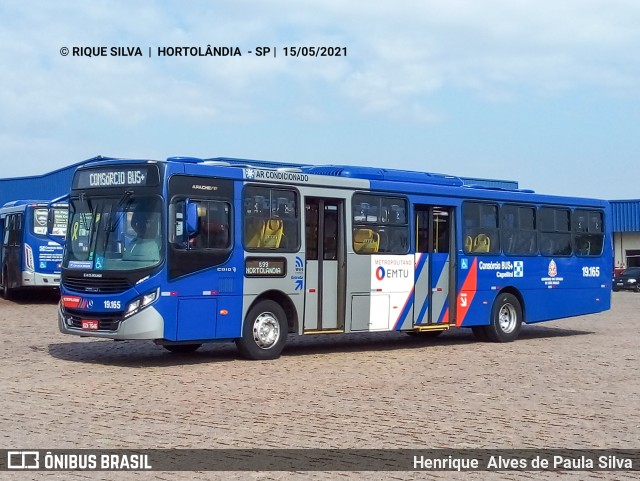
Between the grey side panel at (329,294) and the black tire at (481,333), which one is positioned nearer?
the grey side panel at (329,294)

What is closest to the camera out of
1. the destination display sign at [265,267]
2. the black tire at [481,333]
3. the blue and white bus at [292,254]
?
the blue and white bus at [292,254]

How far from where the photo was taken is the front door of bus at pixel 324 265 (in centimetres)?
1672

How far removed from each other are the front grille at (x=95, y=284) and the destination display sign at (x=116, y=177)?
1.42m

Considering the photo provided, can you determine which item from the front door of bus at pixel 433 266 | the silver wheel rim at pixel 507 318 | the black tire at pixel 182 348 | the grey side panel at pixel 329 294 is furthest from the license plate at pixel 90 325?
the silver wheel rim at pixel 507 318

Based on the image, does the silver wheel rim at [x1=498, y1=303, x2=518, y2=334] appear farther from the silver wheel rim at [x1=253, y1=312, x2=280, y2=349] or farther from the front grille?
the front grille

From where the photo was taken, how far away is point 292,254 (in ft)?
53.8

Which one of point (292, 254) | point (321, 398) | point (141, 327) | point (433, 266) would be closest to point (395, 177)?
point (433, 266)

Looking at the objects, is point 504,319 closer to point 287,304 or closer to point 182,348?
point 287,304

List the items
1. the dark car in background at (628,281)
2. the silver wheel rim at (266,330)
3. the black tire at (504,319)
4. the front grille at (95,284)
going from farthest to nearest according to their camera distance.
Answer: the dark car in background at (628,281) < the black tire at (504,319) < the silver wheel rim at (266,330) < the front grille at (95,284)

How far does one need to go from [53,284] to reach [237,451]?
76.8ft

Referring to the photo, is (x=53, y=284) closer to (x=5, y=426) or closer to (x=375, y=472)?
(x=5, y=426)

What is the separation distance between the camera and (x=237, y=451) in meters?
8.81

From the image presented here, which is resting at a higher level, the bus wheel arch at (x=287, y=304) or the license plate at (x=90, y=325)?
the bus wheel arch at (x=287, y=304)

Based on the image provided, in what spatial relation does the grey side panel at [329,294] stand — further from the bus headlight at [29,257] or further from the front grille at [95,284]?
the bus headlight at [29,257]
